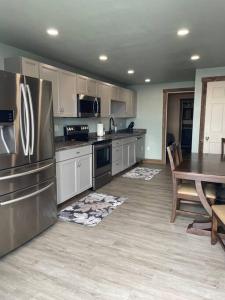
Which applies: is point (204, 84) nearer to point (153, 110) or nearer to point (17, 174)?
point (153, 110)

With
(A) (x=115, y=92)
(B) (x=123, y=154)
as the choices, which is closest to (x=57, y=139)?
(B) (x=123, y=154)

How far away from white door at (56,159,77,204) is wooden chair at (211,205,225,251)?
6.76 ft

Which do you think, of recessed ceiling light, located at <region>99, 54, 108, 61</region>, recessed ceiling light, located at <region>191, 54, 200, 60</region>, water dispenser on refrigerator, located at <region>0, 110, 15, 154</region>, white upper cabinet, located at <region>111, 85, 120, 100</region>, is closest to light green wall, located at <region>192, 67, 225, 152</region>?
recessed ceiling light, located at <region>191, 54, 200, 60</region>

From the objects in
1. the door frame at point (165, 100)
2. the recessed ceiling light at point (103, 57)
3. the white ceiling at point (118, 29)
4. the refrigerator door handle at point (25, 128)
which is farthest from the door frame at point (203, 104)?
the refrigerator door handle at point (25, 128)

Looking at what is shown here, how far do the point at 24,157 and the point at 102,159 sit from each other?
228 centimetres

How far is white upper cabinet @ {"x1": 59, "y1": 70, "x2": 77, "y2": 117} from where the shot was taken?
3.66 meters

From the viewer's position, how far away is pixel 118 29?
2.58m

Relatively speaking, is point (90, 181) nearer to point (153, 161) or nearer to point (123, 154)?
point (123, 154)

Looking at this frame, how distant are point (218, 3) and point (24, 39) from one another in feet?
7.57

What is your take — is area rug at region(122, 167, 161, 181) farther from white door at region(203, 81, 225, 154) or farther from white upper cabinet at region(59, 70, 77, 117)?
white upper cabinet at region(59, 70, 77, 117)

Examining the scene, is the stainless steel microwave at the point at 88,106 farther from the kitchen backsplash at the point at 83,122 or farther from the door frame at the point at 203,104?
the door frame at the point at 203,104

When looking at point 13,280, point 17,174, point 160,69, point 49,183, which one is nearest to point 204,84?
point 160,69

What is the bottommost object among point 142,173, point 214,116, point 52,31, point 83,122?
point 142,173

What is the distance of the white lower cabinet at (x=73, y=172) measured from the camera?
10.6ft
